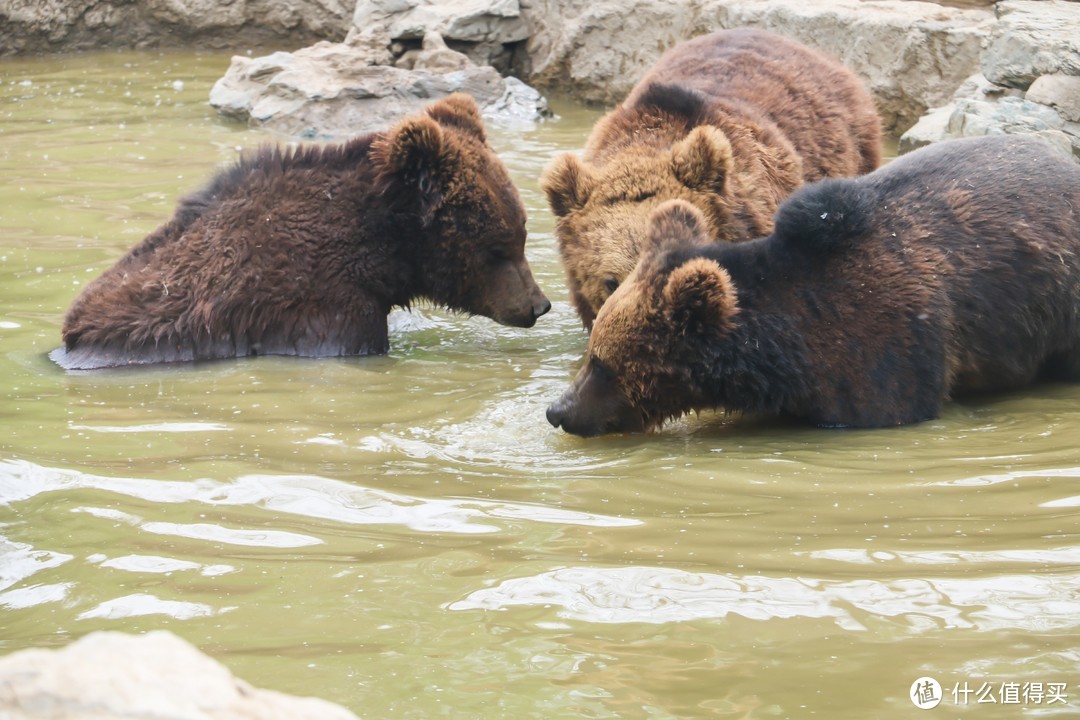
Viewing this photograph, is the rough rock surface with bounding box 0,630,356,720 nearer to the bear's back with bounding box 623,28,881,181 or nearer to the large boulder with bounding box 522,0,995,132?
the bear's back with bounding box 623,28,881,181

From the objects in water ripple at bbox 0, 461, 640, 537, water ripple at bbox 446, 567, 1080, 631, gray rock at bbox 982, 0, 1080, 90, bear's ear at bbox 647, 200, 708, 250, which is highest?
gray rock at bbox 982, 0, 1080, 90

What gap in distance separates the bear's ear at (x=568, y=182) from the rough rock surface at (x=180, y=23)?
11.7 m

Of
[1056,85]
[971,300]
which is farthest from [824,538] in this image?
[1056,85]

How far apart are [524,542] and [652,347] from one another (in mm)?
1809

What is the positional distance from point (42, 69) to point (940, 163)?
45.2 feet

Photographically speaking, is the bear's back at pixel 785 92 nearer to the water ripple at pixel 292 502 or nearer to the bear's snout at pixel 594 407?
the bear's snout at pixel 594 407

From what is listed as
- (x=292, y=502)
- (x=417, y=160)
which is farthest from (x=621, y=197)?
(x=292, y=502)

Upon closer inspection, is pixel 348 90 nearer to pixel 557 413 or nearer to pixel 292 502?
pixel 557 413

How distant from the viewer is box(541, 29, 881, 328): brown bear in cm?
699

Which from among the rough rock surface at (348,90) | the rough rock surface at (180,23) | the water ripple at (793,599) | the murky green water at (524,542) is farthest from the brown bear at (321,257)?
the rough rock surface at (180,23)

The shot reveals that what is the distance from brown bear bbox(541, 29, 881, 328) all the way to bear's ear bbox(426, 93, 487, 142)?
2.30 ft

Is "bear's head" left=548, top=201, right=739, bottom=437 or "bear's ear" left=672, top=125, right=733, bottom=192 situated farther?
"bear's ear" left=672, top=125, right=733, bottom=192

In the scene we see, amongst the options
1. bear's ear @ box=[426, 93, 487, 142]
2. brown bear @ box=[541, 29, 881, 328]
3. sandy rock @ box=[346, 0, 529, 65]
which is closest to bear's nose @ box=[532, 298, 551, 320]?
brown bear @ box=[541, 29, 881, 328]

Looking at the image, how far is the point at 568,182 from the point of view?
728 cm
